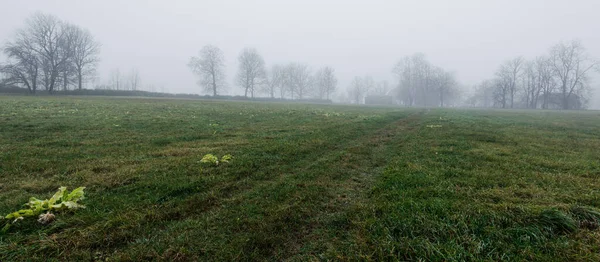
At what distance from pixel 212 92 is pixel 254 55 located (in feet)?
66.7

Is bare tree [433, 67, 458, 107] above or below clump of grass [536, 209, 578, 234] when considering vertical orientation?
above

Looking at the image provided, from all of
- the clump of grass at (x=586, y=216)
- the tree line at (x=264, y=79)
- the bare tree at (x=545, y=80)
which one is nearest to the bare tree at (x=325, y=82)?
the tree line at (x=264, y=79)

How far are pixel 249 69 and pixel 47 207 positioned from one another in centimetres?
8699

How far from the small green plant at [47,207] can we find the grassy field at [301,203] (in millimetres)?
145

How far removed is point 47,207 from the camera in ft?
13.7

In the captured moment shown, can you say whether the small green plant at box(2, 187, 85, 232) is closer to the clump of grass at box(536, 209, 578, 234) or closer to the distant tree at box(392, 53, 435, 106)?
the clump of grass at box(536, 209, 578, 234)

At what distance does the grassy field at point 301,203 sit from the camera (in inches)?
138

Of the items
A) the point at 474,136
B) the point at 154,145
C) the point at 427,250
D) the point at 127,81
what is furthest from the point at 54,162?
the point at 127,81

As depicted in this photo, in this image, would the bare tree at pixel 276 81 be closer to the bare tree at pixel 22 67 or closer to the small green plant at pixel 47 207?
the bare tree at pixel 22 67

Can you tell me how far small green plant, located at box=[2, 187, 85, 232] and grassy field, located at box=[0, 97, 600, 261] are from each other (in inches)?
5.7

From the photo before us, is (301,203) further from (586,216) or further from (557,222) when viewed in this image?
(586,216)

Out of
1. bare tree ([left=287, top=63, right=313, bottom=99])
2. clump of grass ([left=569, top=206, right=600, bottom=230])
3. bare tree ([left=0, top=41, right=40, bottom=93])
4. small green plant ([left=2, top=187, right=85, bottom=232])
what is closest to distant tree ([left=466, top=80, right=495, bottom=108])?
bare tree ([left=287, top=63, right=313, bottom=99])

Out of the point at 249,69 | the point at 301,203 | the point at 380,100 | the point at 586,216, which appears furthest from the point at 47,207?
the point at 380,100

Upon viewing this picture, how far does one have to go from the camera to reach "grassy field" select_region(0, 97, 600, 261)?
3504mm
